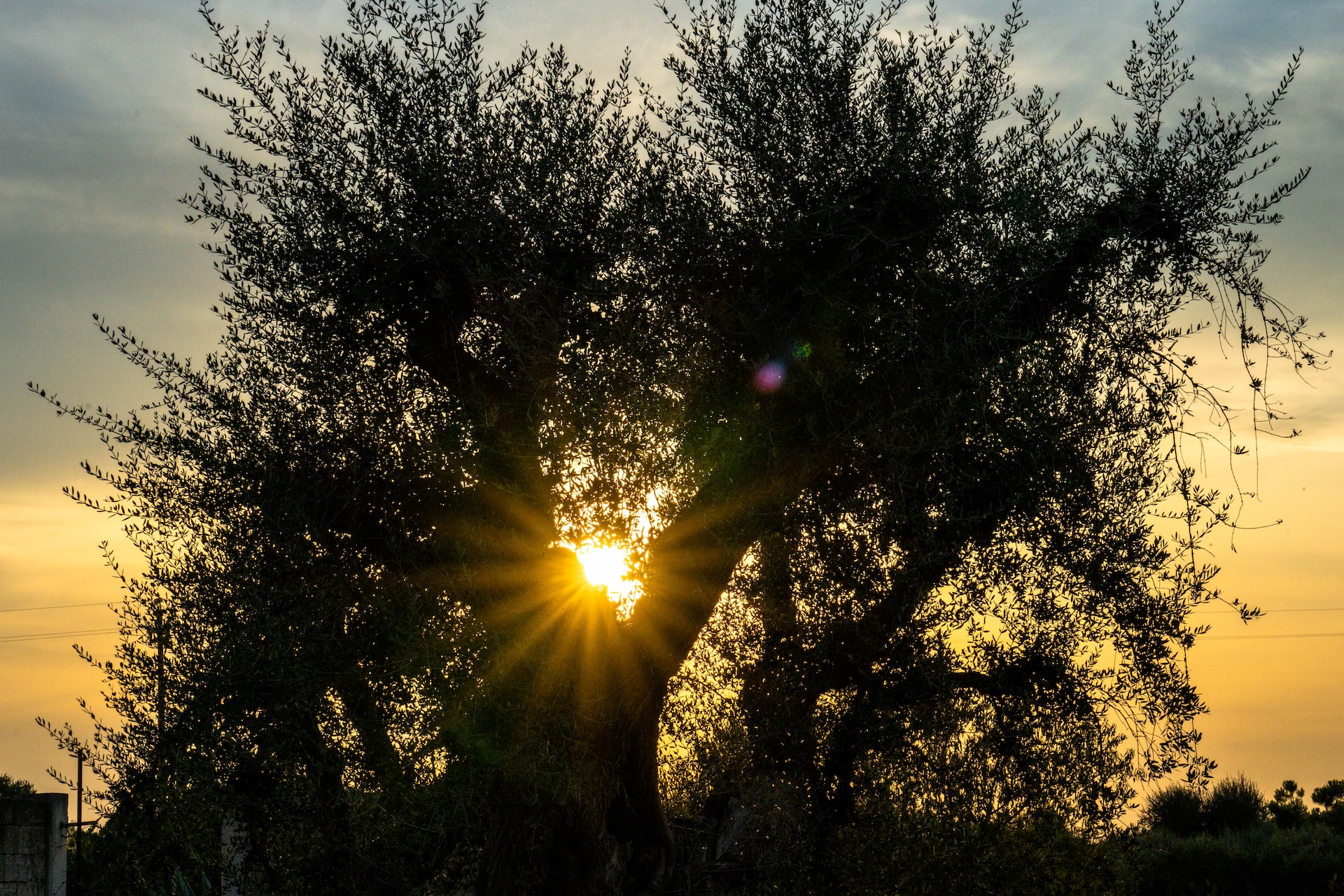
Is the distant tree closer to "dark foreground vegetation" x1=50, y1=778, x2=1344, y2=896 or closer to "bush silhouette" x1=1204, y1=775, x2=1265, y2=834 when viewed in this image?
"bush silhouette" x1=1204, y1=775, x2=1265, y2=834

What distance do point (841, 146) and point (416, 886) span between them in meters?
6.03

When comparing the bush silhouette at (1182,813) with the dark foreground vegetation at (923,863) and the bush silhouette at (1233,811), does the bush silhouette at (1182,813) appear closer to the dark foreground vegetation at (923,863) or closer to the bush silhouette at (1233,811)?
the bush silhouette at (1233,811)

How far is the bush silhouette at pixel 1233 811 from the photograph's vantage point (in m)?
24.3

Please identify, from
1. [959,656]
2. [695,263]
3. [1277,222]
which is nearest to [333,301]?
[695,263]

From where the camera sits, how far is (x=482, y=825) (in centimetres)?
737

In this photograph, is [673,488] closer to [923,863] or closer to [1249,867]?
[923,863]

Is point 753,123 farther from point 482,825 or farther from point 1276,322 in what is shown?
point 482,825

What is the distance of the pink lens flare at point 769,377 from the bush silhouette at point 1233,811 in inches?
868

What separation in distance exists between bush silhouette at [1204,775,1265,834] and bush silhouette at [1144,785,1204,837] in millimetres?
224

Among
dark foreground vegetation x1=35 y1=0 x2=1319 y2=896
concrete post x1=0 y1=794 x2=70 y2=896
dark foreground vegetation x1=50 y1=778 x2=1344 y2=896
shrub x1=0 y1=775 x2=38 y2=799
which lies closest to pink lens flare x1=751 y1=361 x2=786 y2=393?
dark foreground vegetation x1=35 y1=0 x2=1319 y2=896

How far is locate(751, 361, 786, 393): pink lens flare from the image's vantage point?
762cm

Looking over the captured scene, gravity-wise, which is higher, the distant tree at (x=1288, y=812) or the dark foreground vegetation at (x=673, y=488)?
the dark foreground vegetation at (x=673, y=488)

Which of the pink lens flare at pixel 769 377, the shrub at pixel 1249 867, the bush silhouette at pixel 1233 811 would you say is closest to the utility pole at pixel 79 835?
the pink lens flare at pixel 769 377

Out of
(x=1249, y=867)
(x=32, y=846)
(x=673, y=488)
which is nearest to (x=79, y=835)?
(x=32, y=846)
